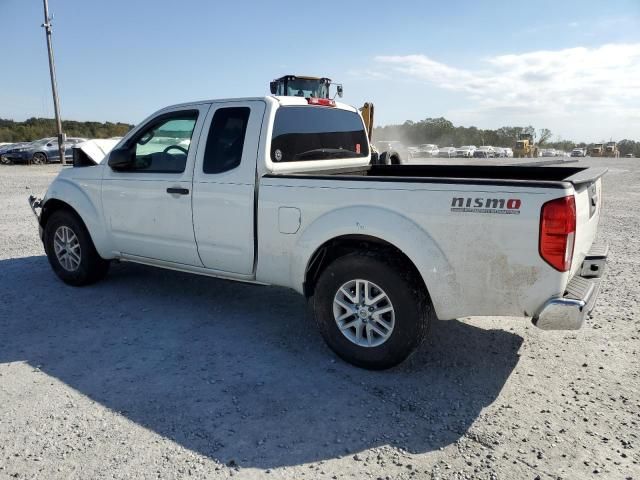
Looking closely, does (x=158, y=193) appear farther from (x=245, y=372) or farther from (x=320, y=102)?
(x=245, y=372)

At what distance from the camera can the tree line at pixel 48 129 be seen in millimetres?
52812

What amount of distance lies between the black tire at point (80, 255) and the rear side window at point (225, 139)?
1.88 meters

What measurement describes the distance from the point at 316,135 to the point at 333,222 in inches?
59.3

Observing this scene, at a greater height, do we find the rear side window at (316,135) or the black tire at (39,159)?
the rear side window at (316,135)

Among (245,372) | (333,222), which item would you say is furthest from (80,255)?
(333,222)

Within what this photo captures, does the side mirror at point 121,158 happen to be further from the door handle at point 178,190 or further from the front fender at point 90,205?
the door handle at point 178,190

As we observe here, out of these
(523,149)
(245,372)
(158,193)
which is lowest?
(245,372)

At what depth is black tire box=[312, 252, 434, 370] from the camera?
3.46 m

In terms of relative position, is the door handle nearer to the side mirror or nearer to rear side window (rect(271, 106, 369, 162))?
the side mirror

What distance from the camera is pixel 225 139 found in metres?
4.41

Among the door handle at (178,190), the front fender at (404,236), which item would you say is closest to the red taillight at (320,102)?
the door handle at (178,190)

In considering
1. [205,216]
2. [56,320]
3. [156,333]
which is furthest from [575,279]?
[56,320]

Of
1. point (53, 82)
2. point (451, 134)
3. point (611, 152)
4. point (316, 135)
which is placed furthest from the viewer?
point (451, 134)

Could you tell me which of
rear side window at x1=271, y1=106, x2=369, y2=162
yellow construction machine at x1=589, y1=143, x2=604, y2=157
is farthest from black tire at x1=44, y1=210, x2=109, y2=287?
yellow construction machine at x1=589, y1=143, x2=604, y2=157
